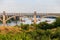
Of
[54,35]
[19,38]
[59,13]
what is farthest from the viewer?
[59,13]

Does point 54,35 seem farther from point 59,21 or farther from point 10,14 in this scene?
point 10,14

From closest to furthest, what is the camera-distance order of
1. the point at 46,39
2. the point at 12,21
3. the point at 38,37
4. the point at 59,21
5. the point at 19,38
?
the point at 19,38 → the point at 46,39 → the point at 38,37 → the point at 59,21 → the point at 12,21

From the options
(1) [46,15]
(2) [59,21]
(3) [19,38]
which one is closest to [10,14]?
(1) [46,15]

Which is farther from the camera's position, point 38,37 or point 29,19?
point 29,19

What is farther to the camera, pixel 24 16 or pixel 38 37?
pixel 24 16

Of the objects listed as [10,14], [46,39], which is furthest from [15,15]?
[46,39]

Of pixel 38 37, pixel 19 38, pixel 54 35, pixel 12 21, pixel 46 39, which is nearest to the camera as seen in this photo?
pixel 19 38

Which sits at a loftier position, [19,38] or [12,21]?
[19,38]

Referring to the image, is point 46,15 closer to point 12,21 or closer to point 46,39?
point 12,21

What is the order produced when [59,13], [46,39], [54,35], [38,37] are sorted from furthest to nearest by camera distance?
[59,13]
[54,35]
[38,37]
[46,39]
